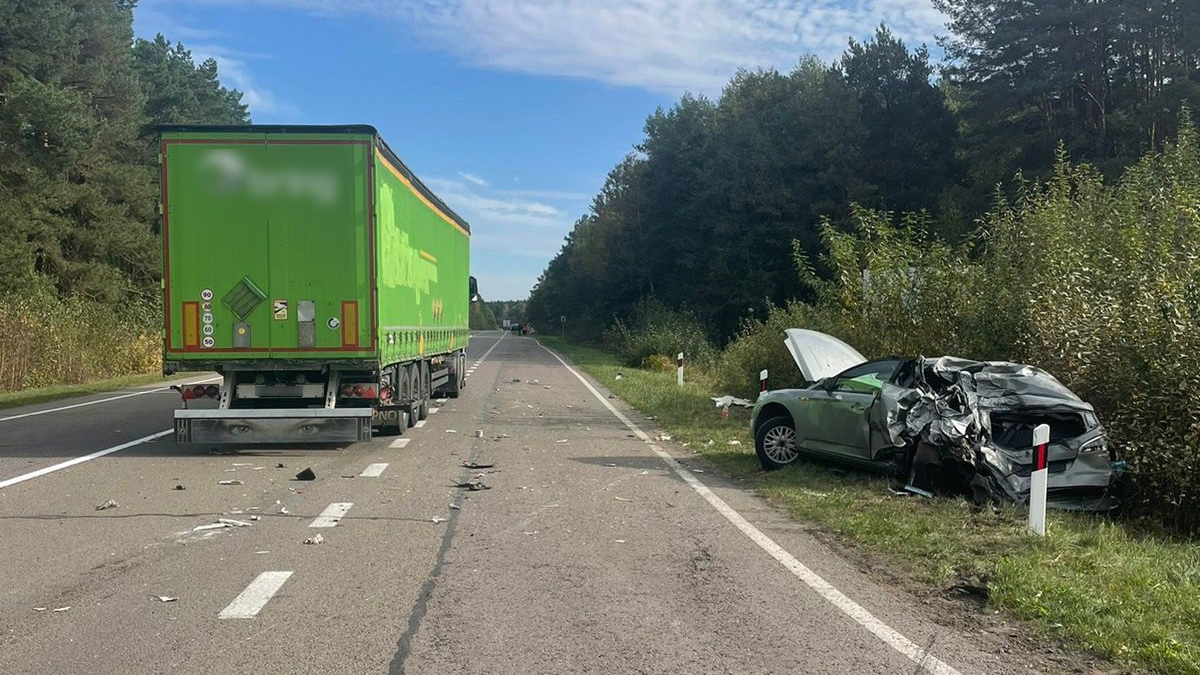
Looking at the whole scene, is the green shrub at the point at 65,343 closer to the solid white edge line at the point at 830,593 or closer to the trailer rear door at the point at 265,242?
the trailer rear door at the point at 265,242

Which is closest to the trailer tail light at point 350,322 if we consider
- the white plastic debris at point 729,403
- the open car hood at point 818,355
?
the open car hood at point 818,355

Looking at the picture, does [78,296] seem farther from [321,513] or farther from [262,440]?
[321,513]

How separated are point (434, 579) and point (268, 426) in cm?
634

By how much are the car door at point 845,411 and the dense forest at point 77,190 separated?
22.3 m

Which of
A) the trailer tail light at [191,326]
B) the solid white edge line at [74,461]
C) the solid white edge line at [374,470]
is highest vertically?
the trailer tail light at [191,326]

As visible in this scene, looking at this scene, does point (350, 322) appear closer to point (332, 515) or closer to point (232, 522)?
point (332, 515)

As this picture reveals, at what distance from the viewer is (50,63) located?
3244 cm

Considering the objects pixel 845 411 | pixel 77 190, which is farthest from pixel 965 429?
pixel 77 190

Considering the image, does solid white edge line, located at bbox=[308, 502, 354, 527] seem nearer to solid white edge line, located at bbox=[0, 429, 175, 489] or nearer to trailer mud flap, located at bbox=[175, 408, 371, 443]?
trailer mud flap, located at bbox=[175, 408, 371, 443]

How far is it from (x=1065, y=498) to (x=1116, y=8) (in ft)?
87.2

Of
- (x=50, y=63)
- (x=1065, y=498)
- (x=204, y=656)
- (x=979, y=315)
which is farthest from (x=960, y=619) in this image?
(x=50, y=63)

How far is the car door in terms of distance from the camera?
9.79 metres

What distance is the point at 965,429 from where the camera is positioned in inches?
338

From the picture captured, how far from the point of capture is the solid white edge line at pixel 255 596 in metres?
5.36
